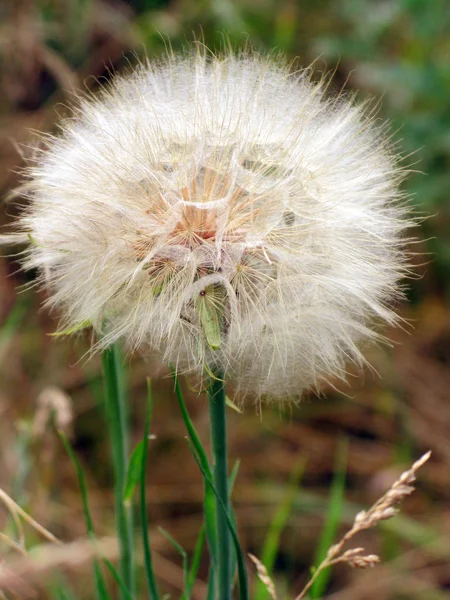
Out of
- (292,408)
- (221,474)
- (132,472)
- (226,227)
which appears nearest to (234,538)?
(221,474)

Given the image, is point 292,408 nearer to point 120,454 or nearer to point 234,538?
point 120,454

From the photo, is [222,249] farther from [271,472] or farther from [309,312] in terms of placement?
[271,472]

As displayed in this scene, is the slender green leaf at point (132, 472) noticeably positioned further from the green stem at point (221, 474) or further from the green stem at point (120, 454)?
the green stem at point (221, 474)

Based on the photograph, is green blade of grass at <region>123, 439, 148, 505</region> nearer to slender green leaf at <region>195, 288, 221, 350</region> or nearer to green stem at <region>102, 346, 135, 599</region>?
green stem at <region>102, 346, 135, 599</region>

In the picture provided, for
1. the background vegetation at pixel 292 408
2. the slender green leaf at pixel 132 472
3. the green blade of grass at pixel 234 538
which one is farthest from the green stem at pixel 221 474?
the background vegetation at pixel 292 408

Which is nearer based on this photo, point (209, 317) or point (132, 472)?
point (209, 317)
